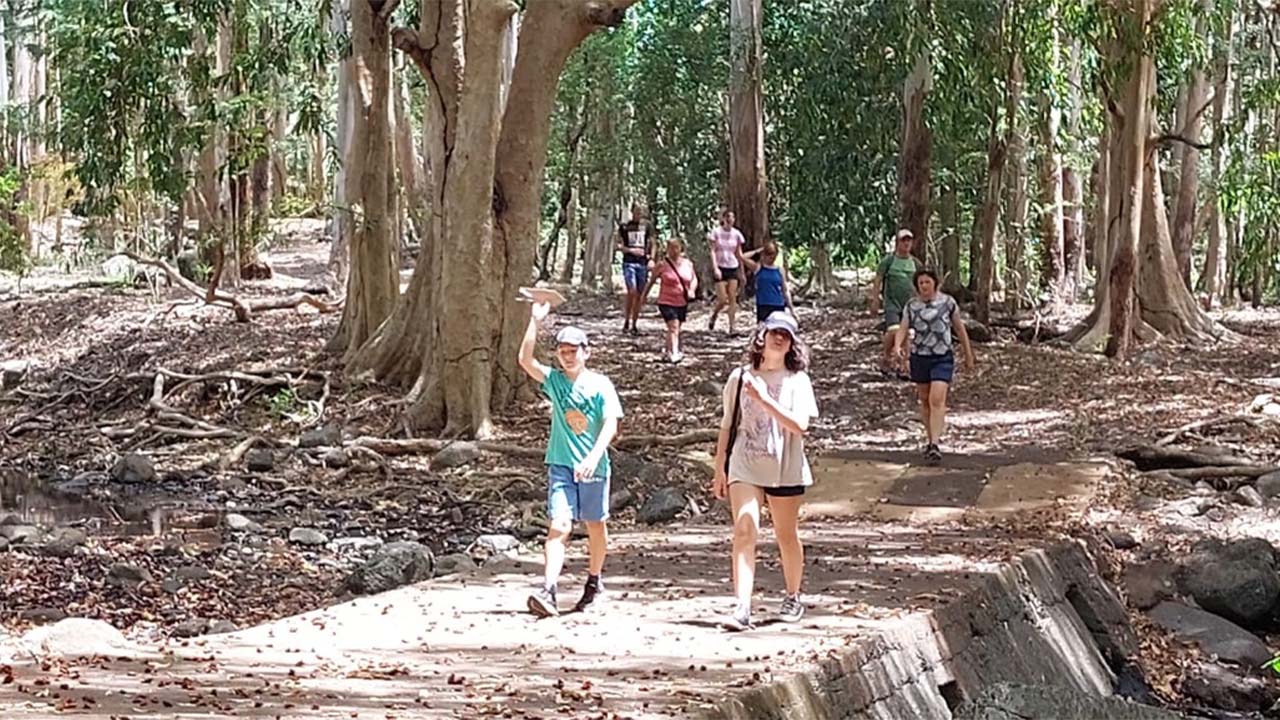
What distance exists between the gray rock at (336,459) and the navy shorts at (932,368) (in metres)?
5.51

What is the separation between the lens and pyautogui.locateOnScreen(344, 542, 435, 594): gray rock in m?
10.5

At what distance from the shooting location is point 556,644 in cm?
764

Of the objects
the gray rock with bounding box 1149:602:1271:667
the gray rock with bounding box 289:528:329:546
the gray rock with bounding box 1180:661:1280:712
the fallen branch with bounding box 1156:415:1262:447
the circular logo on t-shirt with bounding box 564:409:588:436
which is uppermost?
the circular logo on t-shirt with bounding box 564:409:588:436

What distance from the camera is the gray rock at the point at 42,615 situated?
9.77m

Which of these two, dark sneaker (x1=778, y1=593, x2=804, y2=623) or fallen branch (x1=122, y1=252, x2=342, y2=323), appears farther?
fallen branch (x1=122, y1=252, x2=342, y2=323)

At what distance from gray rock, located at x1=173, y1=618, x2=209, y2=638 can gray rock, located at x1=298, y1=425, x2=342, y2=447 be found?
5.83 meters

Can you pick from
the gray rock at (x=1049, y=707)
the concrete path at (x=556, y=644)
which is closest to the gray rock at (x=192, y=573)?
the concrete path at (x=556, y=644)

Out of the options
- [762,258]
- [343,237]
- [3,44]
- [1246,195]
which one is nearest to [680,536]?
[762,258]

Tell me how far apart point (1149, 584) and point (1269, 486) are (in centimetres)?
238

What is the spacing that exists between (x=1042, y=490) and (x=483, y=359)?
5752 mm

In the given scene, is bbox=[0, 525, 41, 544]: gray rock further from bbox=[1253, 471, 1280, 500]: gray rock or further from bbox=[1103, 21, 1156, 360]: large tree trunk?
bbox=[1103, 21, 1156, 360]: large tree trunk

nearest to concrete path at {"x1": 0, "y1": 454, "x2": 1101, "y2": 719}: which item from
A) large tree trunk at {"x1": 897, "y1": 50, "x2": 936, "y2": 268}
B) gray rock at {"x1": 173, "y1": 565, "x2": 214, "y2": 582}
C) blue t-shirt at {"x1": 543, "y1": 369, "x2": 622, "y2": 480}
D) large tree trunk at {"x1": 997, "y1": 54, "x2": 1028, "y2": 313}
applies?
blue t-shirt at {"x1": 543, "y1": 369, "x2": 622, "y2": 480}

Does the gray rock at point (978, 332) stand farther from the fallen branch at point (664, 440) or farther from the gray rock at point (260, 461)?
the gray rock at point (260, 461)

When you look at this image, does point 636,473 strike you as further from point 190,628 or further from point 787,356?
point 787,356
